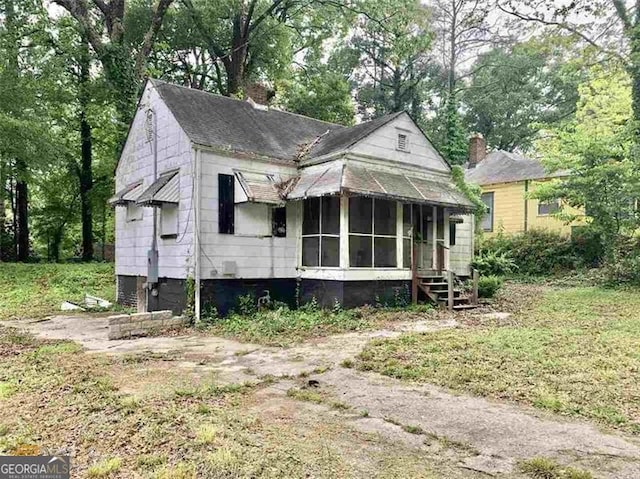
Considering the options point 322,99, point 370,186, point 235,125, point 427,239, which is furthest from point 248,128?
point 322,99

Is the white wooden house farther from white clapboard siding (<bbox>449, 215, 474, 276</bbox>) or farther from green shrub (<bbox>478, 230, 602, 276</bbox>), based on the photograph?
green shrub (<bbox>478, 230, 602, 276</bbox>)

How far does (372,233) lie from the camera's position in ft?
40.0

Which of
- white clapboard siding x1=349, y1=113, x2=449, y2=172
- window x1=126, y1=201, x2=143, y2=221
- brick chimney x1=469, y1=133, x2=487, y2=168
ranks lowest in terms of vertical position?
window x1=126, y1=201, x2=143, y2=221

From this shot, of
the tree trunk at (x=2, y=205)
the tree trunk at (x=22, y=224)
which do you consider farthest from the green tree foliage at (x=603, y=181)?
the tree trunk at (x=22, y=224)

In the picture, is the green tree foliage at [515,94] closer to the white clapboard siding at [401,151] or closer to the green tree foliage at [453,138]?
the green tree foliage at [453,138]

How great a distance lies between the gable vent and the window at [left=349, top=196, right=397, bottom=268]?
1.80m

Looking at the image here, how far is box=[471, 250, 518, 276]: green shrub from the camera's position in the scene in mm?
17969

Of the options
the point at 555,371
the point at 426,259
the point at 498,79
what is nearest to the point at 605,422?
the point at 555,371

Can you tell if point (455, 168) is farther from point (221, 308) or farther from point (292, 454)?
point (292, 454)

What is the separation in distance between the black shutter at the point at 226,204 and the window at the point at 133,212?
327 centimetres

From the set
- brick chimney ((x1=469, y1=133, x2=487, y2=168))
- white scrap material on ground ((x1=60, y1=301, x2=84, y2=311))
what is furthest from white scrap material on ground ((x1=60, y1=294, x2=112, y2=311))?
brick chimney ((x1=469, y1=133, x2=487, y2=168))

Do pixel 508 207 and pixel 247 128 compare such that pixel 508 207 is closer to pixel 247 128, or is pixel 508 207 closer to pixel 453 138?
pixel 453 138

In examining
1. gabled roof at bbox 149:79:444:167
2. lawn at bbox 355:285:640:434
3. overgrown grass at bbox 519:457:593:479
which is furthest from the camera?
gabled roof at bbox 149:79:444:167

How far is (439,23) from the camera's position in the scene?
31516 mm
